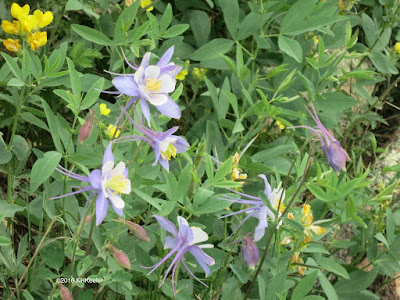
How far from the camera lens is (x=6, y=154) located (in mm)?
1530

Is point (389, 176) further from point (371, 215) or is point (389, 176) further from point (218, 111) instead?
point (218, 111)

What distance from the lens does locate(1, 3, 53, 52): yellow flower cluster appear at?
156 centimetres

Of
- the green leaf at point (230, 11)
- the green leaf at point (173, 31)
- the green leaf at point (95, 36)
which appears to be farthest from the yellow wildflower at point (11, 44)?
the green leaf at point (230, 11)

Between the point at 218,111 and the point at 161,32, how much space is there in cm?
32

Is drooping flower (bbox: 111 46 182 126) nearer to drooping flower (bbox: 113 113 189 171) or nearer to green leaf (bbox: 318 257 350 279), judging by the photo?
drooping flower (bbox: 113 113 189 171)

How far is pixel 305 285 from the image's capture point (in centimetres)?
147

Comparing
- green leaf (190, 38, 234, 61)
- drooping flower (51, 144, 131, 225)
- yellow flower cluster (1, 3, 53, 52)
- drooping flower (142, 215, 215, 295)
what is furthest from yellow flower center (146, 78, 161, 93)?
green leaf (190, 38, 234, 61)

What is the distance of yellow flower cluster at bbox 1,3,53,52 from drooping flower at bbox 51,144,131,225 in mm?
577

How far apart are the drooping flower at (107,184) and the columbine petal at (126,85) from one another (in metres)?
0.11

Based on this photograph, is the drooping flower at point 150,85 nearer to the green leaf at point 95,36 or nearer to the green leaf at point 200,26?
the green leaf at point 95,36

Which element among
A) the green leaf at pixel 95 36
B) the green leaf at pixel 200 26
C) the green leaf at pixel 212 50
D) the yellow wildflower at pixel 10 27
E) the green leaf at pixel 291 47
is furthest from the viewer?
the green leaf at pixel 200 26

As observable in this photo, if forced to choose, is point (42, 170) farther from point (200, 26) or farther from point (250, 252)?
point (200, 26)

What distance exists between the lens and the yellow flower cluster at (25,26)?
156 centimetres

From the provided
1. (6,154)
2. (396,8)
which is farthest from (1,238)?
(396,8)
